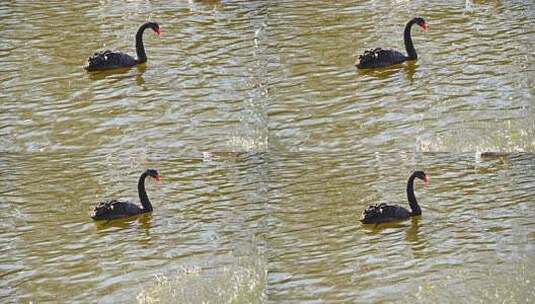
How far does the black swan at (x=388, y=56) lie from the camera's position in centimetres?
1594

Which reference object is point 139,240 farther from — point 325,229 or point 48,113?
point 48,113

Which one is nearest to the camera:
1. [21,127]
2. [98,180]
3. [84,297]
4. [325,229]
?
[84,297]

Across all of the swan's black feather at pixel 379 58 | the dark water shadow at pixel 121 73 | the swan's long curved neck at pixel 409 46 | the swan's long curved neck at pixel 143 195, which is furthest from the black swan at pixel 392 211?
the dark water shadow at pixel 121 73

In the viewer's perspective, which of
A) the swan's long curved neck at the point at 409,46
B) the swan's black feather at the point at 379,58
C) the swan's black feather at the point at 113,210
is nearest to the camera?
the swan's black feather at the point at 113,210

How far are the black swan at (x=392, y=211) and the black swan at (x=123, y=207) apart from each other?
6.30 ft

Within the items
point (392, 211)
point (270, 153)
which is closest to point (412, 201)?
point (392, 211)

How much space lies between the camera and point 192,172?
43.9ft

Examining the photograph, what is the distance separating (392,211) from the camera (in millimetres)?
12422

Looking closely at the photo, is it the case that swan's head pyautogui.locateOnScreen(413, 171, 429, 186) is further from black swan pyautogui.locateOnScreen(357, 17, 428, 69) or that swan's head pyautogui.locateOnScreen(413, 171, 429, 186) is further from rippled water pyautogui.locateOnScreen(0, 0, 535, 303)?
black swan pyautogui.locateOnScreen(357, 17, 428, 69)

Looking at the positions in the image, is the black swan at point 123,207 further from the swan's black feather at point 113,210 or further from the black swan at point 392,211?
the black swan at point 392,211

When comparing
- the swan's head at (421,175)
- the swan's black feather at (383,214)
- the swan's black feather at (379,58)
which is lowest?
the swan's black feather at (383,214)

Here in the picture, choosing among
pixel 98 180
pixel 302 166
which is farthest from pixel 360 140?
pixel 98 180

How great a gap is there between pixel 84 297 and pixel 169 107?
419cm

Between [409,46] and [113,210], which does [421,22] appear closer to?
[409,46]
